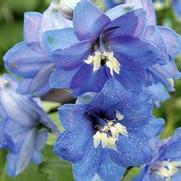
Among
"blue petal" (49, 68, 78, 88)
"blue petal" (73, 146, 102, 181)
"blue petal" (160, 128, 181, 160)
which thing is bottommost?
"blue petal" (160, 128, 181, 160)

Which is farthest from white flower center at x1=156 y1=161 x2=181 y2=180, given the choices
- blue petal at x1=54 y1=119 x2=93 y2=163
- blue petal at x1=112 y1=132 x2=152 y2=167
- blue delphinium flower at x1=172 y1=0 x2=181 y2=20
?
blue delphinium flower at x1=172 y1=0 x2=181 y2=20

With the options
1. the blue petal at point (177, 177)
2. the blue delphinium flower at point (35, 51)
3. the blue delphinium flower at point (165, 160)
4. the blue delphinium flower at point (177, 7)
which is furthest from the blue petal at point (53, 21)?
the blue delphinium flower at point (177, 7)

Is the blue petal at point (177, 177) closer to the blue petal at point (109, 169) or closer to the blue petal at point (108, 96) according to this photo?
the blue petal at point (109, 169)

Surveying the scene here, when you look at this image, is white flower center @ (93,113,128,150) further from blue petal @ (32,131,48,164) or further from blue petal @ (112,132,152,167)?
blue petal @ (32,131,48,164)

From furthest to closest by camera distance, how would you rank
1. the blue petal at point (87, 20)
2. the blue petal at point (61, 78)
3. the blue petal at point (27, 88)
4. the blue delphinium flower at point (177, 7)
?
the blue delphinium flower at point (177, 7) → the blue petal at point (27, 88) → the blue petal at point (61, 78) → the blue petal at point (87, 20)

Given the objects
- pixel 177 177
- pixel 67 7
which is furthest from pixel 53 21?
pixel 177 177

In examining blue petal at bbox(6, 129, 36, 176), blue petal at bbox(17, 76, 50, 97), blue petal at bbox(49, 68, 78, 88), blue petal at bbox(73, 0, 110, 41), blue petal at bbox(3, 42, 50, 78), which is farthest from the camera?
blue petal at bbox(6, 129, 36, 176)
